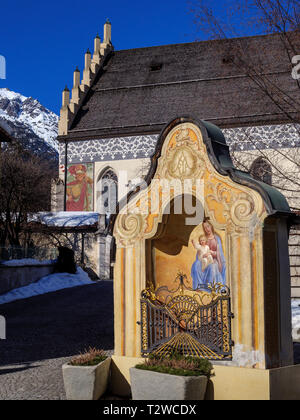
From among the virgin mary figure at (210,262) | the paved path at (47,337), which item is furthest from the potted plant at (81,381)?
the virgin mary figure at (210,262)

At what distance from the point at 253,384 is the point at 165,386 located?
1.14 meters

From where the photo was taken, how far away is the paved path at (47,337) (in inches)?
330

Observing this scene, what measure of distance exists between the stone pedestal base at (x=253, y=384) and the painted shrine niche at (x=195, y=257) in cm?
16

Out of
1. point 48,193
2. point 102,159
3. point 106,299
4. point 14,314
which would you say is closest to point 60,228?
point 102,159

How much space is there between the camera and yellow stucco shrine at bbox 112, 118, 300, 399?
721 centimetres

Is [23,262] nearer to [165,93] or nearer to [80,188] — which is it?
[80,188]

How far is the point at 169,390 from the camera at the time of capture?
21.9ft

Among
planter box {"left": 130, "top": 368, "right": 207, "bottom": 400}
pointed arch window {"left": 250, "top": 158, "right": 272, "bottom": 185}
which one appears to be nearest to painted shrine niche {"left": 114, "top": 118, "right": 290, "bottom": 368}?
planter box {"left": 130, "top": 368, "right": 207, "bottom": 400}

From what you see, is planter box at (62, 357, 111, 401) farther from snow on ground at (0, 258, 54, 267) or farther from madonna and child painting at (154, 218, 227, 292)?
snow on ground at (0, 258, 54, 267)

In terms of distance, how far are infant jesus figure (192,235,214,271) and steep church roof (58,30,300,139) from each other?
25.4 m

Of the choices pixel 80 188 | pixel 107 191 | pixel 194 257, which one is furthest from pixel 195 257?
pixel 80 188

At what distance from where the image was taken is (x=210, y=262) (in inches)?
327

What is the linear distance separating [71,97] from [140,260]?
3383 centimetres

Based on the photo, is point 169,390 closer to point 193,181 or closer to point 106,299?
point 193,181
